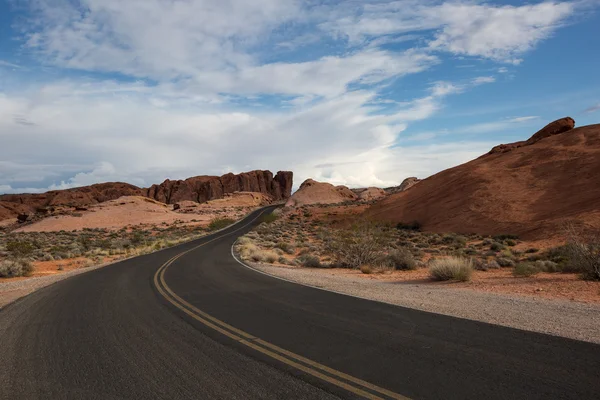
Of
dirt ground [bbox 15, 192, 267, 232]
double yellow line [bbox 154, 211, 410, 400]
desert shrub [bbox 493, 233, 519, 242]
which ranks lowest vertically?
desert shrub [bbox 493, 233, 519, 242]

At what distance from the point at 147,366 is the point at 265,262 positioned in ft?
53.7

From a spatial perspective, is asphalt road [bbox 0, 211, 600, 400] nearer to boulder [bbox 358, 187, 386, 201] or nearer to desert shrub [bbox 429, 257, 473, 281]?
desert shrub [bbox 429, 257, 473, 281]

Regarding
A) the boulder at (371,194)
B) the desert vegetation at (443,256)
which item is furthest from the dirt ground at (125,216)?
the desert vegetation at (443,256)

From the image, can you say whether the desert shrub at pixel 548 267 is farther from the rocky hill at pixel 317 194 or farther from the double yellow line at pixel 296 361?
the rocky hill at pixel 317 194

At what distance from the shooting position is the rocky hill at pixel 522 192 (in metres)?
32.0

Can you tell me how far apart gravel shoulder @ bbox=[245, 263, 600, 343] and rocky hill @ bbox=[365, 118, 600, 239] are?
20575 millimetres

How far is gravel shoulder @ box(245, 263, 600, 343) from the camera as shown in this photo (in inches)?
262

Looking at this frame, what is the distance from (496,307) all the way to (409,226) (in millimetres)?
37351

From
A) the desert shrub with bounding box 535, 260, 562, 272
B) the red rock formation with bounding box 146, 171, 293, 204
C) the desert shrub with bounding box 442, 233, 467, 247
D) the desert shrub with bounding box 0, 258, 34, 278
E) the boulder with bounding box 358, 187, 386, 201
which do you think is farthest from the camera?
the red rock formation with bounding box 146, 171, 293, 204

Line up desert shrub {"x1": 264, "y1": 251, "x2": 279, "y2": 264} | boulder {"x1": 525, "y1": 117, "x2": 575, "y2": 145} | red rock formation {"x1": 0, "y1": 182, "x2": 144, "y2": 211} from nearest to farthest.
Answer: desert shrub {"x1": 264, "y1": 251, "x2": 279, "y2": 264} < boulder {"x1": 525, "y1": 117, "x2": 575, "y2": 145} < red rock formation {"x1": 0, "y1": 182, "x2": 144, "y2": 211}

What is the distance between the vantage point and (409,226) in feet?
147

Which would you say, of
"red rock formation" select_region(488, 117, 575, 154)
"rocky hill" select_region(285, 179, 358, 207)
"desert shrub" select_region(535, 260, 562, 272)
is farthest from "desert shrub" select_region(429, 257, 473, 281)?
"rocky hill" select_region(285, 179, 358, 207)

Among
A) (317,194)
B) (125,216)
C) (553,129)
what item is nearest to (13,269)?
(553,129)

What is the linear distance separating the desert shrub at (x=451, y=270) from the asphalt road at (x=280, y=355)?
5059 millimetres
